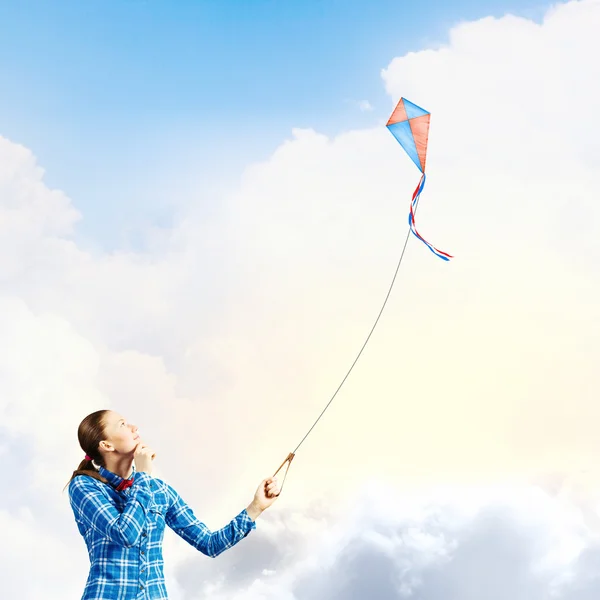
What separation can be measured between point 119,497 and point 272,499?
0.58 metres

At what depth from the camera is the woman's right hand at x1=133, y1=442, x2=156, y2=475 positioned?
2650 mm

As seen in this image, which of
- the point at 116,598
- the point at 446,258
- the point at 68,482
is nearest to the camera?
the point at 116,598

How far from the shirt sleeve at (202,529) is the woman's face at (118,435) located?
239mm

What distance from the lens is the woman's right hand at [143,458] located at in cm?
265

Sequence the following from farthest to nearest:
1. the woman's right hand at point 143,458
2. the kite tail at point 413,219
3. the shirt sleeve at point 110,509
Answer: the kite tail at point 413,219
the woman's right hand at point 143,458
the shirt sleeve at point 110,509

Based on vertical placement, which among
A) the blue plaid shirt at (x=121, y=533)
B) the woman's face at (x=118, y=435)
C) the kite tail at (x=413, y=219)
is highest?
the kite tail at (x=413, y=219)

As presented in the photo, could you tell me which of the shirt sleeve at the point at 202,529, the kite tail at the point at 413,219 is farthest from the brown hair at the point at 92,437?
A: the kite tail at the point at 413,219

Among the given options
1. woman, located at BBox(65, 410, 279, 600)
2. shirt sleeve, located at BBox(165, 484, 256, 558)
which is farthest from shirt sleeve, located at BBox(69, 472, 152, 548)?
shirt sleeve, located at BBox(165, 484, 256, 558)

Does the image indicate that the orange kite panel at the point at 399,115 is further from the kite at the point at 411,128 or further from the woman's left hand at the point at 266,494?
the woman's left hand at the point at 266,494

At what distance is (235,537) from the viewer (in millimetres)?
2752

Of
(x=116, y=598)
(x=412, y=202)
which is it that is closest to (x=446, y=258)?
(x=412, y=202)

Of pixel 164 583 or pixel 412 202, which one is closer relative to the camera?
pixel 164 583

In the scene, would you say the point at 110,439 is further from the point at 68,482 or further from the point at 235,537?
the point at 235,537

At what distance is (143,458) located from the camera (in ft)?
8.74
